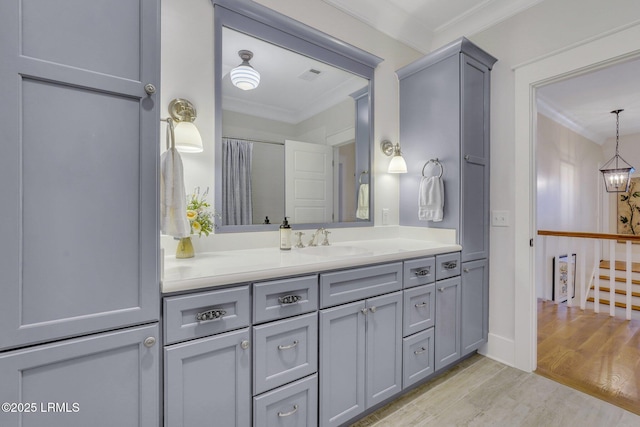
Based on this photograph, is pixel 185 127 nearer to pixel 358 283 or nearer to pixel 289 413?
pixel 358 283

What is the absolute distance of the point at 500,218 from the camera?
91.9 inches

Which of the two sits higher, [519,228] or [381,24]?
[381,24]

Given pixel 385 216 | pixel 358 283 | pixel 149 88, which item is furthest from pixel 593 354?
pixel 149 88

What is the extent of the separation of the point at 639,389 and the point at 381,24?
320 centimetres

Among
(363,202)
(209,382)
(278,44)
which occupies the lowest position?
(209,382)

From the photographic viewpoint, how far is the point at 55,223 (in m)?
0.88

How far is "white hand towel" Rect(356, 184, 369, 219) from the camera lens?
2.37m

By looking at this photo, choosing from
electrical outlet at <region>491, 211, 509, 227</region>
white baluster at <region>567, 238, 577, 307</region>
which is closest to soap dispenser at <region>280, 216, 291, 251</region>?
electrical outlet at <region>491, 211, 509, 227</region>

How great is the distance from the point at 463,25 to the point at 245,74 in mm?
1974

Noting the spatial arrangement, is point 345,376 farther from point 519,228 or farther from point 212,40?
point 212,40

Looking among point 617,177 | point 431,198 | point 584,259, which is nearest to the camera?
point 431,198

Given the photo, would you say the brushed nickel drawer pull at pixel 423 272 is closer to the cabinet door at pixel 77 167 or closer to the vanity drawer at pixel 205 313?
the vanity drawer at pixel 205 313

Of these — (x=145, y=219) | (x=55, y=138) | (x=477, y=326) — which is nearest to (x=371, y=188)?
(x=477, y=326)

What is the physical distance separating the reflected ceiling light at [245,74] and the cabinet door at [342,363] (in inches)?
55.8
